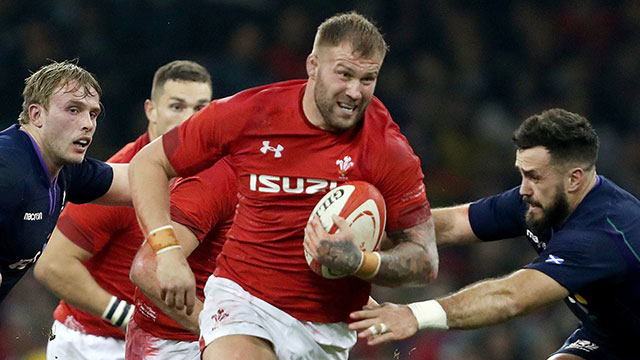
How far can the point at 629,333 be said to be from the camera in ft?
15.2

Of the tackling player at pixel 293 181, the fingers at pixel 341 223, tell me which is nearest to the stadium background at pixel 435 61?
the tackling player at pixel 293 181

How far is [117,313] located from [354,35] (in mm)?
2301

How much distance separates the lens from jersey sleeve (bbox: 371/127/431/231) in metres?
4.02

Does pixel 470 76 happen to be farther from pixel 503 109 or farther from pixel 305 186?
pixel 305 186

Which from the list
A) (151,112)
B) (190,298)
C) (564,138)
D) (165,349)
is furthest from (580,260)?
(151,112)

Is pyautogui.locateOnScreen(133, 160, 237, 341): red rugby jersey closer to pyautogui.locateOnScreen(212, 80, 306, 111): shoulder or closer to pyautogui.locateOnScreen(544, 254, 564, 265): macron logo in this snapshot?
pyautogui.locateOnScreen(212, 80, 306, 111): shoulder

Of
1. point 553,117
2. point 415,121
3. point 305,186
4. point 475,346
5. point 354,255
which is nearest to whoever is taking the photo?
point 354,255

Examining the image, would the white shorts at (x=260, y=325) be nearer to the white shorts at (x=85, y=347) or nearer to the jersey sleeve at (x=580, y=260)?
the jersey sleeve at (x=580, y=260)

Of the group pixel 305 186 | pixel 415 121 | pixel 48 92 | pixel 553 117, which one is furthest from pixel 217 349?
pixel 415 121

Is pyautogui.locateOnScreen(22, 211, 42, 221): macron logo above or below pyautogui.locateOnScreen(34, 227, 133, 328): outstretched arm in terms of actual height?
above

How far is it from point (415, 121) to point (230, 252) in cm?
633

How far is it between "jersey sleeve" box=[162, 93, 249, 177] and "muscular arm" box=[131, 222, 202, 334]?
431 millimetres

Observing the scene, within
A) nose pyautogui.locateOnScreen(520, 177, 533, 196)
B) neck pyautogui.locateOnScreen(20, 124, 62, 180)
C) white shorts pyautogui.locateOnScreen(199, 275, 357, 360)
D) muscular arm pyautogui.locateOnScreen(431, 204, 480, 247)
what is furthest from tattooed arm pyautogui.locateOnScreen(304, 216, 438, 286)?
neck pyautogui.locateOnScreen(20, 124, 62, 180)

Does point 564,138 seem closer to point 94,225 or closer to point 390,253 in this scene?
point 390,253
